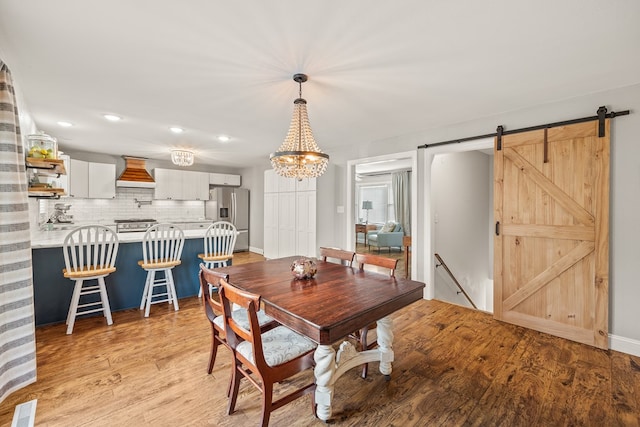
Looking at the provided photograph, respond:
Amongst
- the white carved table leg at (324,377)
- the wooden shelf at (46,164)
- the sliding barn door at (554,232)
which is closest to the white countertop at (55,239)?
the wooden shelf at (46,164)

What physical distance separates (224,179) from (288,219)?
2827 mm

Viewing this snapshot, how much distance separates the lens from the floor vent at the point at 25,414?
1.61m

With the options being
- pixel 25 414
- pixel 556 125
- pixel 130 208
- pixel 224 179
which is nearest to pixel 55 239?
pixel 25 414

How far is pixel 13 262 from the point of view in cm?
185

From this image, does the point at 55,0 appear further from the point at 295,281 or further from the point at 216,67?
the point at 295,281

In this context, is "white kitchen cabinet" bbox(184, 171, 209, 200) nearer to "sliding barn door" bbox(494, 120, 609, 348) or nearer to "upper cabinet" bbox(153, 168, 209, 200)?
"upper cabinet" bbox(153, 168, 209, 200)

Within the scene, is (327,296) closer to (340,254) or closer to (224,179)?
(340,254)

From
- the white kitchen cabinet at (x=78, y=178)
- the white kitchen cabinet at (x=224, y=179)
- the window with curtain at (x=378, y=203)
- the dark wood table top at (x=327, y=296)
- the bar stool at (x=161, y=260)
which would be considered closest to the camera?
the dark wood table top at (x=327, y=296)

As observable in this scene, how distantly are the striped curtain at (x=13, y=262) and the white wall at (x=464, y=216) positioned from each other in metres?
4.05

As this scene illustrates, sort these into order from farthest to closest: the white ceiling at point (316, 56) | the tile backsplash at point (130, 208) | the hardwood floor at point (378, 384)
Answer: the tile backsplash at point (130, 208), the hardwood floor at point (378, 384), the white ceiling at point (316, 56)

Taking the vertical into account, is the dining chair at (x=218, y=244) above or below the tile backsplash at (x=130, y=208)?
below

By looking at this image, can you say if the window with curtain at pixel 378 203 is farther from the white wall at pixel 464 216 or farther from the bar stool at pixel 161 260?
the bar stool at pixel 161 260

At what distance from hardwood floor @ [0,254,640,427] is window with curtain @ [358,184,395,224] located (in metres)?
6.82

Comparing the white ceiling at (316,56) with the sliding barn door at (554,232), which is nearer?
the white ceiling at (316,56)
